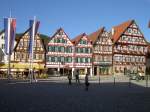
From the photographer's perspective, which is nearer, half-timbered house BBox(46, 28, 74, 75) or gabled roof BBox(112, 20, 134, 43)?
half-timbered house BBox(46, 28, 74, 75)

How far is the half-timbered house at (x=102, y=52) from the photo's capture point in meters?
73.4

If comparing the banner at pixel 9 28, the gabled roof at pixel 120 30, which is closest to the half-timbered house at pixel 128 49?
the gabled roof at pixel 120 30

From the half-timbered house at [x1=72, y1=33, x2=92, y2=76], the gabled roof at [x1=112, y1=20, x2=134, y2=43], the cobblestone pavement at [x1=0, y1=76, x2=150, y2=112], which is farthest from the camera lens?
the gabled roof at [x1=112, y1=20, x2=134, y2=43]

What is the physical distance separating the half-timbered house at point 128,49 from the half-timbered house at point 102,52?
1.49 metres

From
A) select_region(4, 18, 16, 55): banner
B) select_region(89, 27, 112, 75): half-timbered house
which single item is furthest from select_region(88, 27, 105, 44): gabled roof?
select_region(4, 18, 16, 55): banner

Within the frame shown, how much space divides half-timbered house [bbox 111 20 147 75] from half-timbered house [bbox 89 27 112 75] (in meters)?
1.49

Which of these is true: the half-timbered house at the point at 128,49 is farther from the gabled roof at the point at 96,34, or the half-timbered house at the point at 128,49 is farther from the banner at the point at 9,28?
the banner at the point at 9,28

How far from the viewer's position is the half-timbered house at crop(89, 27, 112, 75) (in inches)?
2889

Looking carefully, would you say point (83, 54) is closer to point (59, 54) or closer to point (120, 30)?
point (59, 54)

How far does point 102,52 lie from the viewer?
73.9 m

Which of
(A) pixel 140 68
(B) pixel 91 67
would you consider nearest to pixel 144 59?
(A) pixel 140 68

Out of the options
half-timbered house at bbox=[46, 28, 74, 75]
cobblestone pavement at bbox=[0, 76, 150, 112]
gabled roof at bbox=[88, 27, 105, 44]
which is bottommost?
cobblestone pavement at bbox=[0, 76, 150, 112]

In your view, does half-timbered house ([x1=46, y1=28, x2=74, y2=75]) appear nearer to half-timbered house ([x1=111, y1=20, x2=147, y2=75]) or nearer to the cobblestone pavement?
half-timbered house ([x1=111, y1=20, x2=147, y2=75])

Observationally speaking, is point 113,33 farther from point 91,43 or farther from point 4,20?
point 4,20
